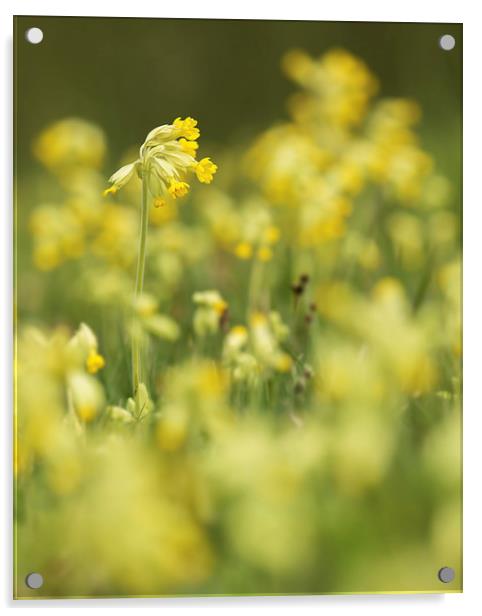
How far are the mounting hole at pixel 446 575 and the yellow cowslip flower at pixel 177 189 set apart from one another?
82cm

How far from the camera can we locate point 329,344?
1.51 metres

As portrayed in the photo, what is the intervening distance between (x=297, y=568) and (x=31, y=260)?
2.34 feet

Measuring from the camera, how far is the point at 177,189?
1.50 meters

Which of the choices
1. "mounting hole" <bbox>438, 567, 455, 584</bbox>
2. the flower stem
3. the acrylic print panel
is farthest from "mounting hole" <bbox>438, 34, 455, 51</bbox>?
"mounting hole" <bbox>438, 567, 455, 584</bbox>

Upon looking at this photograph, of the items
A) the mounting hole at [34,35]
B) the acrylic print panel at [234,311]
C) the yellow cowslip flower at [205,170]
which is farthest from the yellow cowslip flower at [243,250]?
the mounting hole at [34,35]

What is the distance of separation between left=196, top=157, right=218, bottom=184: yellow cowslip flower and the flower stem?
98 millimetres

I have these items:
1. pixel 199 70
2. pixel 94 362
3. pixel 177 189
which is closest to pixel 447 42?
pixel 199 70

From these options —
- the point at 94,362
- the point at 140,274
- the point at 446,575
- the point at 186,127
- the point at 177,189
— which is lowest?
the point at 446,575

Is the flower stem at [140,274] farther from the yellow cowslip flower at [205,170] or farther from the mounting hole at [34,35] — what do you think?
the mounting hole at [34,35]

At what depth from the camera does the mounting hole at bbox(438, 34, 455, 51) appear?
1538mm

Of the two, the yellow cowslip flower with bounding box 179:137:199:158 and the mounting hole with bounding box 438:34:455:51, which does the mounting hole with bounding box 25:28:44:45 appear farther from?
the mounting hole with bounding box 438:34:455:51

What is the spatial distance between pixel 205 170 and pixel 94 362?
1.28 feet

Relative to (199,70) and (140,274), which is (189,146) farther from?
(140,274)
